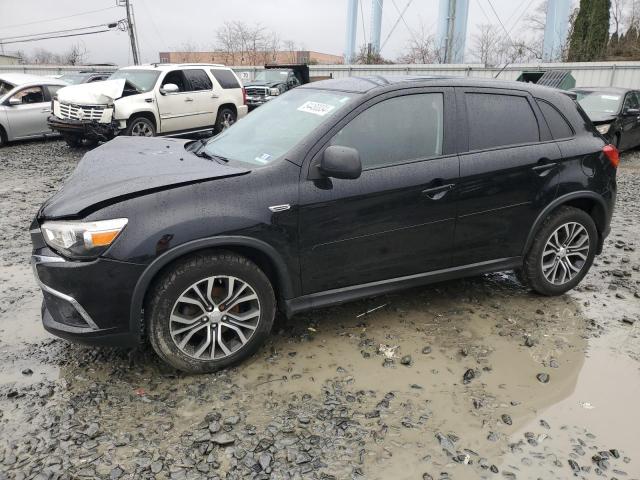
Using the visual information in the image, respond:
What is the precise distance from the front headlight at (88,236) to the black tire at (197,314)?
0.37 m

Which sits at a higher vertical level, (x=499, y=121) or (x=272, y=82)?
(x=499, y=121)

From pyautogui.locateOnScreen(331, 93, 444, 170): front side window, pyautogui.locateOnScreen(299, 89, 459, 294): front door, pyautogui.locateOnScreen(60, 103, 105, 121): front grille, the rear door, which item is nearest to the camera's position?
pyautogui.locateOnScreen(299, 89, 459, 294): front door

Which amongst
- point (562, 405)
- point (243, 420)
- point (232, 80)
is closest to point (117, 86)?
point (232, 80)

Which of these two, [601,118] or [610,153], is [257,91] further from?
[610,153]

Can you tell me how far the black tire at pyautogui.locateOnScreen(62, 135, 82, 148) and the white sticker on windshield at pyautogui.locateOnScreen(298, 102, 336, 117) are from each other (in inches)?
343

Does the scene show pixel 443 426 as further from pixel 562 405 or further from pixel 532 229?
pixel 532 229

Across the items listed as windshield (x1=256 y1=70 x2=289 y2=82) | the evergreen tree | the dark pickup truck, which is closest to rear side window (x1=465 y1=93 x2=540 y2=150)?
the dark pickup truck

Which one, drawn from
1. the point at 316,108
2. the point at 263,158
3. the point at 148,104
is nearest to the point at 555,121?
the point at 316,108

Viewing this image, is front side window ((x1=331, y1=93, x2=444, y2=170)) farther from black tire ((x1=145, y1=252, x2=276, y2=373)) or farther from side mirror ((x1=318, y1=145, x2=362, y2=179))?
black tire ((x1=145, y1=252, x2=276, y2=373))

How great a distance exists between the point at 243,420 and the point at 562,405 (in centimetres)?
189

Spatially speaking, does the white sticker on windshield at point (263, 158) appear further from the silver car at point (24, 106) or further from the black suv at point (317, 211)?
the silver car at point (24, 106)

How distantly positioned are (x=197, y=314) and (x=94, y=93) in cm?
905

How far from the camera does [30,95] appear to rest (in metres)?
12.3

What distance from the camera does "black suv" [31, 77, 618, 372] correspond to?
9.48ft
